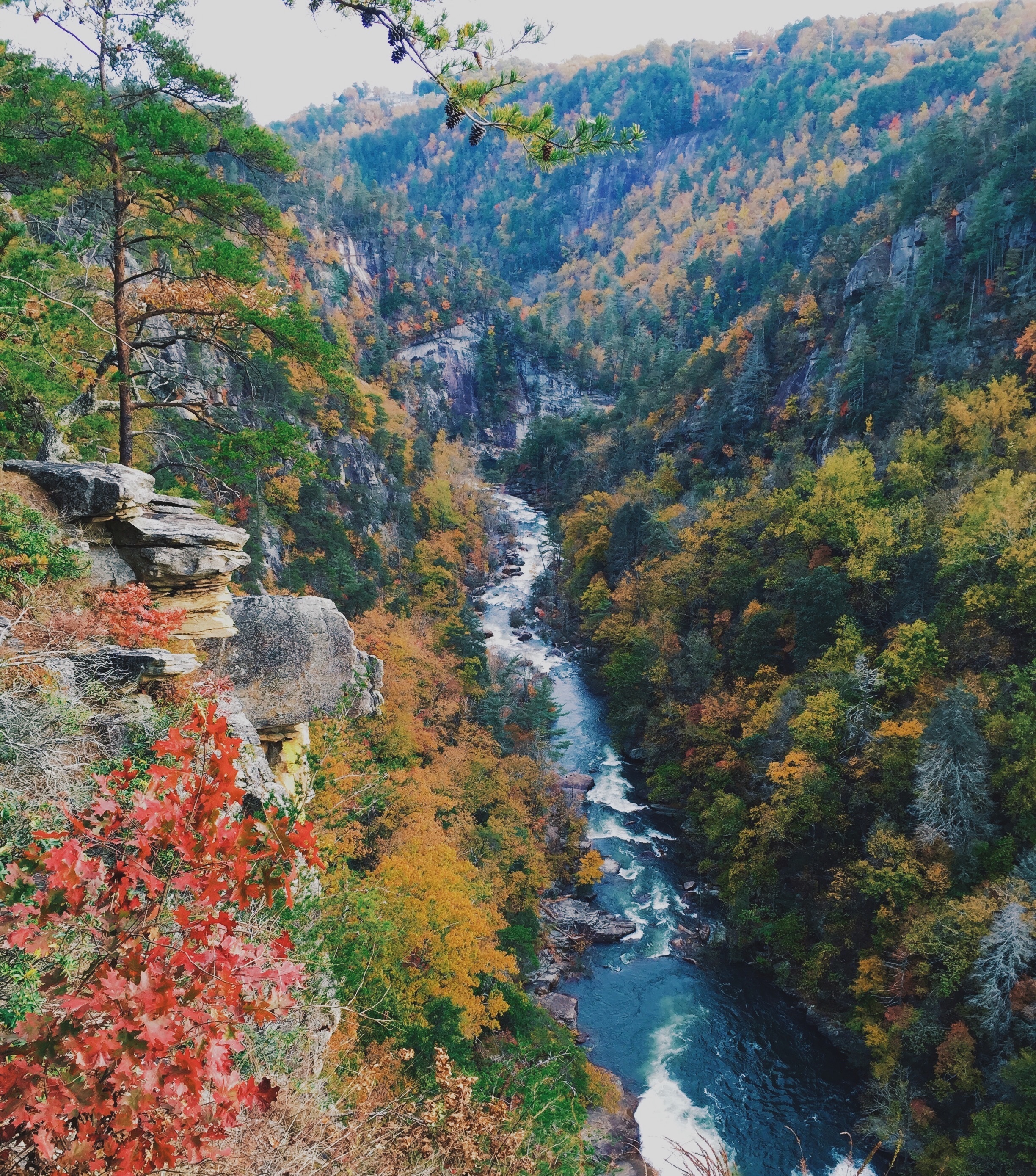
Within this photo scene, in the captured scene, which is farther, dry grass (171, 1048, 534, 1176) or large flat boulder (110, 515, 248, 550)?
large flat boulder (110, 515, 248, 550)

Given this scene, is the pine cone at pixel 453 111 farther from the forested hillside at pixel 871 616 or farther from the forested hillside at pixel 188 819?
the forested hillside at pixel 871 616

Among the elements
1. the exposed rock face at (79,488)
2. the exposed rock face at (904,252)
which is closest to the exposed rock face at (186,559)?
the exposed rock face at (79,488)

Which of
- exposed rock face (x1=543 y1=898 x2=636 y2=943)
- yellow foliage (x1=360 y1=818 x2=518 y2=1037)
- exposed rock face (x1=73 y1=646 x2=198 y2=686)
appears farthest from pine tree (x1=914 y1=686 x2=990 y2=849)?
exposed rock face (x1=73 y1=646 x2=198 y2=686)

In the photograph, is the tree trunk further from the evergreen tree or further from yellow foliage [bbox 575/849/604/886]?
yellow foliage [bbox 575/849/604/886]

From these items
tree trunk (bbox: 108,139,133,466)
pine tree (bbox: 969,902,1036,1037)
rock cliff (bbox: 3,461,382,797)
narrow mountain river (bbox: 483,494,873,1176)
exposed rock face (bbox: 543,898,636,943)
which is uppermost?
tree trunk (bbox: 108,139,133,466)

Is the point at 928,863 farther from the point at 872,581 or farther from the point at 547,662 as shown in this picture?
the point at 547,662

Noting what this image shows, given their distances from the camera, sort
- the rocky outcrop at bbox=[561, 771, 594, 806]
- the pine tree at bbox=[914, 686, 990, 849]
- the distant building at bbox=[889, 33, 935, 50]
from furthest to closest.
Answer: the distant building at bbox=[889, 33, 935, 50] → the rocky outcrop at bbox=[561, 771, 594, 806] → the pine tree at bbox=[914, 686, 990, 849]
